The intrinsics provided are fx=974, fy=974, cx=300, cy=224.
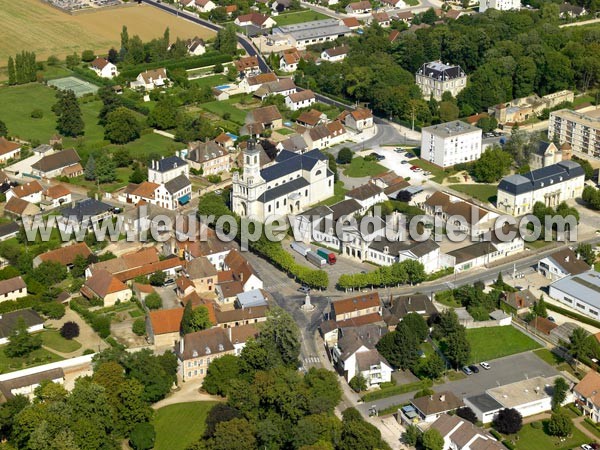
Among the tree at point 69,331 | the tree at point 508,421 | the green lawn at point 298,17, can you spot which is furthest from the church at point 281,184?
the green lawn at point 298,17

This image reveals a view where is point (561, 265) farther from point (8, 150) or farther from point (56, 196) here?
point (8, 150)

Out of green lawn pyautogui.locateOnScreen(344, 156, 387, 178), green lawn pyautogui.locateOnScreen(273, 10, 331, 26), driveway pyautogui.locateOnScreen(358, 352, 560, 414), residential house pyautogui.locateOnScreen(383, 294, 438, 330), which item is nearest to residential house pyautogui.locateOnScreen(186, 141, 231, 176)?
green lawn pyautogui.locateOnScreen(344, 156, 387, 178)

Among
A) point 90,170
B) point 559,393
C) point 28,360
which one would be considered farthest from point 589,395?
point 90,170

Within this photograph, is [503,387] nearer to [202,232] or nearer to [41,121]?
[202,232]

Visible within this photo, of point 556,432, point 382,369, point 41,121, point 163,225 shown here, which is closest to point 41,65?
point 41,121

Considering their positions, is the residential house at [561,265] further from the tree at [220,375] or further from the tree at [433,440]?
the tree at [220,375]

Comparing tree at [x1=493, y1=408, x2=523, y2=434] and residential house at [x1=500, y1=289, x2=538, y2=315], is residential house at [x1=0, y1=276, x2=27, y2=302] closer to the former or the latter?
residential house at [x1=500, y1=289, x2=538, y2=315]
